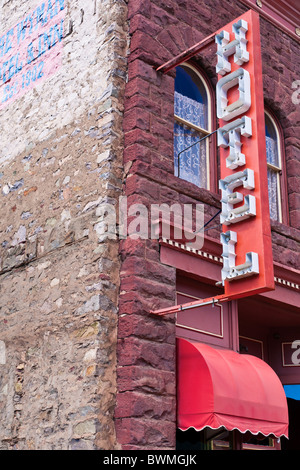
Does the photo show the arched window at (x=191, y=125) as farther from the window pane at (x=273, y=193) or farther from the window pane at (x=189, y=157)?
the window pane at (x=273, y=193)

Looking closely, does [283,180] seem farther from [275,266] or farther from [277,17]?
[277,17]

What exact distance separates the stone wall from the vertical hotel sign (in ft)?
4.29

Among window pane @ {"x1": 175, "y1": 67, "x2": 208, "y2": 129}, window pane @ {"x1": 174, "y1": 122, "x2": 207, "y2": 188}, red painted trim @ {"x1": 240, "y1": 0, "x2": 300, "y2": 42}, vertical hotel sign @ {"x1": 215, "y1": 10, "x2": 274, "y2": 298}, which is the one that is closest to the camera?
vertical hotel sign @ {"x1": 215, "y1": 10, "x2": 274, "y2": 298}

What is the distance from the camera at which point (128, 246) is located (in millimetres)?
7328

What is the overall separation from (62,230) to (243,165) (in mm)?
2384

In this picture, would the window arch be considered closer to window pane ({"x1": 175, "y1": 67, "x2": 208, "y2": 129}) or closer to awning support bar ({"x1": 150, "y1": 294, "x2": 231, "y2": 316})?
window pane ({"x1": 175, "y1": 67, "x2": 208, "y2": 129})

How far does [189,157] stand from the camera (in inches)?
350

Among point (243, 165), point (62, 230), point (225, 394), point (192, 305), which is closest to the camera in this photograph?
point (192, 305)

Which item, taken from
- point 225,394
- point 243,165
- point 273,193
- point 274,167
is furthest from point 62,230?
point 274,167

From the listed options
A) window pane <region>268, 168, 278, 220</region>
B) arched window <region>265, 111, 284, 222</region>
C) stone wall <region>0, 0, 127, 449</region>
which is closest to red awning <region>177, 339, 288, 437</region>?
stone wall <region>0, 0, 127, 449</region>

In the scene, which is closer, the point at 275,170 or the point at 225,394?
the point at 225,394

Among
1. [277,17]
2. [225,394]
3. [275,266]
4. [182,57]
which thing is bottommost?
[225,394]

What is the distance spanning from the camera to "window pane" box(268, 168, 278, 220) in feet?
32.4
